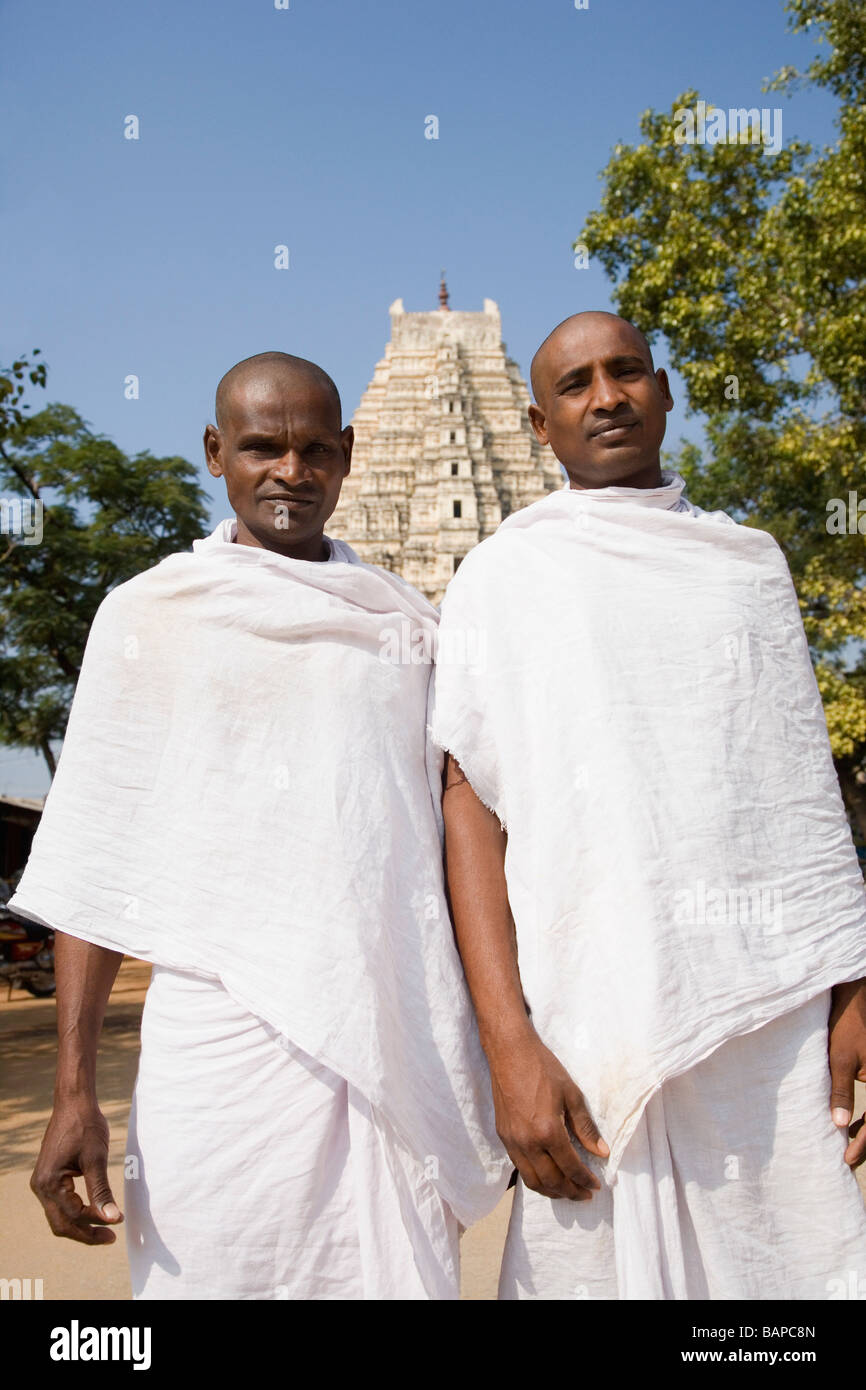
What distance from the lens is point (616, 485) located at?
8.16 feet

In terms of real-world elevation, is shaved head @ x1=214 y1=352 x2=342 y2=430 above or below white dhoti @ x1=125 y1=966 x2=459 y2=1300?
above

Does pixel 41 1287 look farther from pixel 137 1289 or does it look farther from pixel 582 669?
pixel 582 669

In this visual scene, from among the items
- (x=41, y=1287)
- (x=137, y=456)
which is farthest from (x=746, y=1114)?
(x=137, y=456)

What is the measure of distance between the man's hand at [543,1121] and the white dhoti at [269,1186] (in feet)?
0.82

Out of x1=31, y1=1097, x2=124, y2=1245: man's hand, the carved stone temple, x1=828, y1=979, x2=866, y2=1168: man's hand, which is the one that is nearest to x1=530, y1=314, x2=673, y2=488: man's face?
x1=828, y1=979, x2=866, y2=1168: man's hand

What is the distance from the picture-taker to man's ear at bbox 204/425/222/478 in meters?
2.59

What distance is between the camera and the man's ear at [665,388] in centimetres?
254

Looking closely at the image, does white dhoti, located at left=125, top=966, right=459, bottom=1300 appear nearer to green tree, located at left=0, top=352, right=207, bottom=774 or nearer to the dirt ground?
the dirt ground

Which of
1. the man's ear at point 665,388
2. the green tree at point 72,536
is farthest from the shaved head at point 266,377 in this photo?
the green tree at point 72,536

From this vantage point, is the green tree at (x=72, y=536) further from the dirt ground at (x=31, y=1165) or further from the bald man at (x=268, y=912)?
the bald man at (x=268, y=912)

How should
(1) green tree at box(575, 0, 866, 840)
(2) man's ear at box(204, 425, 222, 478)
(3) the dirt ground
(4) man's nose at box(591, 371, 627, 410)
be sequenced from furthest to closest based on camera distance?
(1) green tree at box(575, 0, 866, 840) < (3) the dirt ground < (2) man's ear at box(204, 425, 222, 478) < (4) man's nose at box(591, 371, 627, 410)

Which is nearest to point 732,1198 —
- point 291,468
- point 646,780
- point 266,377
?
point 646,780

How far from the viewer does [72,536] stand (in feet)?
53.8
